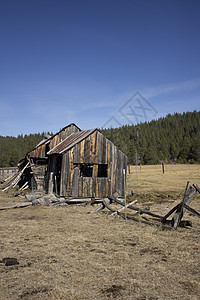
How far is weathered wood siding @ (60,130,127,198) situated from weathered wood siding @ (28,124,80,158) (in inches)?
211

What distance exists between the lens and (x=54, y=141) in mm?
22922

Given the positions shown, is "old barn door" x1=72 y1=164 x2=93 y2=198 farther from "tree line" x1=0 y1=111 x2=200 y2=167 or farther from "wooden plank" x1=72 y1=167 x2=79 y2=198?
"tree line" x1=0 y1=111 x2=200 y2=167

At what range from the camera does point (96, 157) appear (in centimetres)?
1898

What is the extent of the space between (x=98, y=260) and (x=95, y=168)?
12.5m

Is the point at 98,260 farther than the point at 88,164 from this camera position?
No

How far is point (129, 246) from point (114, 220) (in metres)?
4.01

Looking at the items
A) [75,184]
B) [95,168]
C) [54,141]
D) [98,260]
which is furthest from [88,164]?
[98,260]

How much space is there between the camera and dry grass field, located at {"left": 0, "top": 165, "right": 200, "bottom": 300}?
5.12 m

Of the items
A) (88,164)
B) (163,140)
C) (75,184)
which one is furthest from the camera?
(163,140)

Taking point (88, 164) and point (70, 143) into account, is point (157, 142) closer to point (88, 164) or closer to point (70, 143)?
point (88, 164)

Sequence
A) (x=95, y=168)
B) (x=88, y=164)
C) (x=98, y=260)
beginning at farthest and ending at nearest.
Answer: (x=88, y=164) < (x=95, y=168) < (x=98, y=260)

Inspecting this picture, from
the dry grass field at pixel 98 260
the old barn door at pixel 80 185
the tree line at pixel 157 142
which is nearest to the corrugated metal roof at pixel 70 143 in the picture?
the old barn door at pixel 80 185

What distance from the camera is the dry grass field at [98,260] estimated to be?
5125 millimetres

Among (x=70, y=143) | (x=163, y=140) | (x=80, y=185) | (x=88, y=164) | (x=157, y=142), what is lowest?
(x=80, y=185)
